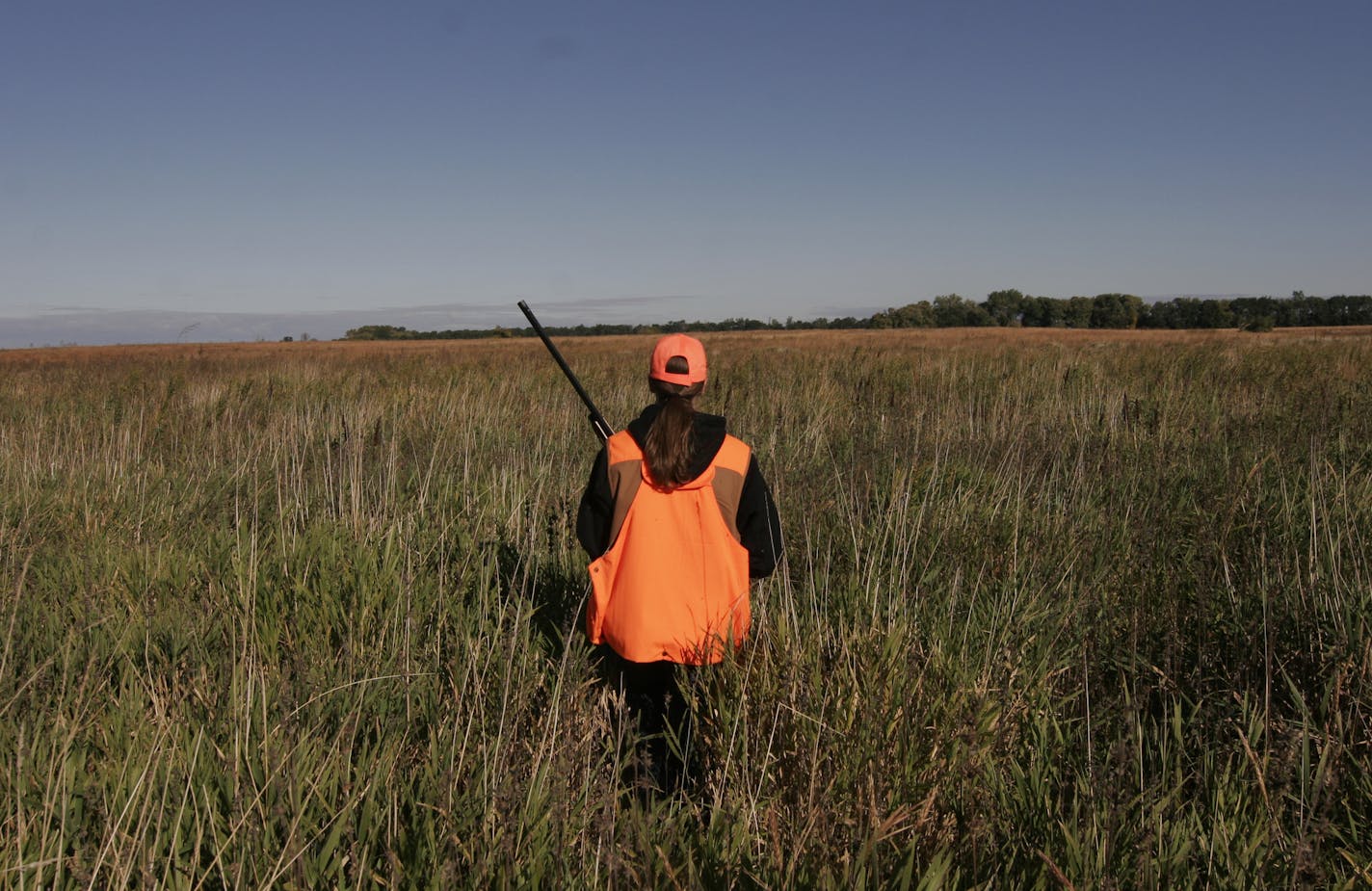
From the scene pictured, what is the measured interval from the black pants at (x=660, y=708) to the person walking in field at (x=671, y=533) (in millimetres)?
12

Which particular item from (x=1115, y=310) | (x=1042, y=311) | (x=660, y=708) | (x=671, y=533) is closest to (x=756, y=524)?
(x=671, y=533)

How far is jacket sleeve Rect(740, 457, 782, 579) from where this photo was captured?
8.20 feet

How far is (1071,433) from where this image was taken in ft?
20.8

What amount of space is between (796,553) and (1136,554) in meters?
1.42

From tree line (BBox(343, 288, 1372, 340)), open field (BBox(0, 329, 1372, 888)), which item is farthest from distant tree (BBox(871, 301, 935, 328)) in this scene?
open field (BBox(0, 329, 1372, 888))

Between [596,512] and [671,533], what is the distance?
0.25m

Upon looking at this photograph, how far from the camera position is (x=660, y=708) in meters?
2.62

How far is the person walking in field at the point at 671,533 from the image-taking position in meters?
2.32

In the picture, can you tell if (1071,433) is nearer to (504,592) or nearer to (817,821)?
(504,592)

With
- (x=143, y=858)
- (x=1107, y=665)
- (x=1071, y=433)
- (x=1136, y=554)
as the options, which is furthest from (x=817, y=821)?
(x=1071, y=433)

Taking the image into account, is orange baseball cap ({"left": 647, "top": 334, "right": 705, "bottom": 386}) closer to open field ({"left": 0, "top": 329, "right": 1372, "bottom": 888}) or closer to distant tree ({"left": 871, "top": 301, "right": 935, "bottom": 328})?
open field ({"left": 0, "top": 329, "right": 1372, "bottom": 888})

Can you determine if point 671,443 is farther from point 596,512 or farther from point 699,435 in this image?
point 596,512

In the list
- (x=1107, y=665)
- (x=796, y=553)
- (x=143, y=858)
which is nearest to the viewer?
(x=143, y=858)

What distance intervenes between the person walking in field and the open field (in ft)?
0.63
